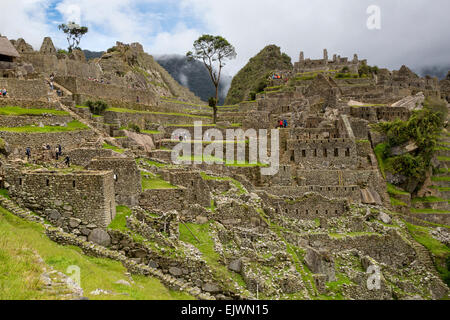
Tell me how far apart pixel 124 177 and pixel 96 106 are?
16.6m

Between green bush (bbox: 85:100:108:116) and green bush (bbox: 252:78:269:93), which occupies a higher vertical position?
green bush (bbox: 252:78:269:93)

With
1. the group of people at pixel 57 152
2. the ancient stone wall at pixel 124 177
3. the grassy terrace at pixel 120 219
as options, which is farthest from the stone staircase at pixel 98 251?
the group of people at pixel 57 152

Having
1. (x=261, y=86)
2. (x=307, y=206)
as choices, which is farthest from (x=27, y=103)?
(x=261, y=86)

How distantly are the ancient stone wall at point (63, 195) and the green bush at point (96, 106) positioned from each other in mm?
18109

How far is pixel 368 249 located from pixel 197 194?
39.0 feet

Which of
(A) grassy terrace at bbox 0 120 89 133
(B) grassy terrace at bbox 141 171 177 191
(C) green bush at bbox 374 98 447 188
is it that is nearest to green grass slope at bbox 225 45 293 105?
(C) green bush at bbox 374 98 447 188

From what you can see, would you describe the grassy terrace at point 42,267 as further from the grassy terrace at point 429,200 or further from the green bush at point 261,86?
the green bush at point 261,86

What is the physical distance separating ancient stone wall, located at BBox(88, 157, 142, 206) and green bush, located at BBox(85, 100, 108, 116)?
15.3 m

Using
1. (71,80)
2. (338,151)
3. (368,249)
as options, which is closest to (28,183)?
(368,249)

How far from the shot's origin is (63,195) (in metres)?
12.4

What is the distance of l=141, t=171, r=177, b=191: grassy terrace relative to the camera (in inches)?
662

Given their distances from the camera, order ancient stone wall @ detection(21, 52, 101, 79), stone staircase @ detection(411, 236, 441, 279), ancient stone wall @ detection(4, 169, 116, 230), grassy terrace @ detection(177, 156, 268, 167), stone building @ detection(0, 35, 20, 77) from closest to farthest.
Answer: ancient stone wall @ detection(4, 169, 116, 230)
stone staircase @ detection(411, 236, 441, 279)
grassy terrace @ detection(177, 156, 268, 167)
stone building @ detection(0, 35, 20, 77)
ancient stone wall @ detection(21, 52, 101, 79)

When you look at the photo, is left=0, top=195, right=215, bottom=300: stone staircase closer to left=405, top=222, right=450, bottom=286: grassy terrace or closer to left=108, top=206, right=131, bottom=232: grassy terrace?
left=108, top=206, right=131, bottom=232: grassy terrace

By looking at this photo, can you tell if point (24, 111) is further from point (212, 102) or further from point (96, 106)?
point (212, 102)
